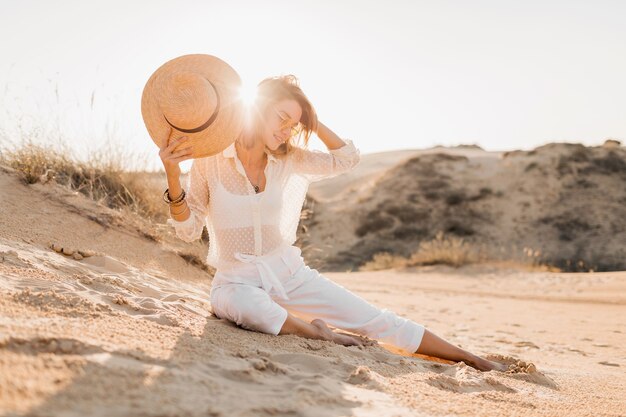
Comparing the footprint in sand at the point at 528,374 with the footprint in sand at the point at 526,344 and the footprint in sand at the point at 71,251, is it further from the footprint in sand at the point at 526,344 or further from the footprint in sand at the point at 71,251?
the footprint in sand at the point at 71,251

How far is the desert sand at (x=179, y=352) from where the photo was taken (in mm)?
1849

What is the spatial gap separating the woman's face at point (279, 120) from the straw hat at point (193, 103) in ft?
0.84

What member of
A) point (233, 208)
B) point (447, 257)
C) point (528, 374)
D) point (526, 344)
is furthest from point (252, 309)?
point (447, 257)

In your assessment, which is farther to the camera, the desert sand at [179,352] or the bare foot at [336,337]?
the bare foot at [336,337]

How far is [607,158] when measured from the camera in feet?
73.0

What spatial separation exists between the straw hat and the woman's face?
0.26 metres

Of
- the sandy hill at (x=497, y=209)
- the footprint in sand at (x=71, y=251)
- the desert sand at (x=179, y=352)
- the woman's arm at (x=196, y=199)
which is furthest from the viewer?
the sandy hill at (x=497, y=209)

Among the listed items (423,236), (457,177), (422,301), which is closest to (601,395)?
(422,301)

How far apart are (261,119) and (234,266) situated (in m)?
0.88

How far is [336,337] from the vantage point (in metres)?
3.50

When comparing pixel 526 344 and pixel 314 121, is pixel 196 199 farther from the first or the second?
pixel 526 344

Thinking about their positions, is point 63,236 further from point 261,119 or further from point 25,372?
point 25,372

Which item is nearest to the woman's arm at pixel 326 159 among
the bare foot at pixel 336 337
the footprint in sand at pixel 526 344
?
the bare foot at pixel 336 337

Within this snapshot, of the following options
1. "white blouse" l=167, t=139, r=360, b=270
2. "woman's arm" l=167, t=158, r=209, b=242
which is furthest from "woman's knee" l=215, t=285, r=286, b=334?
"woman's arm" l=167, t=158, r=209, b=242
